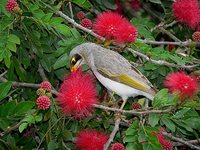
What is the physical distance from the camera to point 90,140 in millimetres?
3363

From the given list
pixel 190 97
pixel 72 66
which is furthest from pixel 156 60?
pixel 190 97

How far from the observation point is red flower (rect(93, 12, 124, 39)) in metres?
3.79

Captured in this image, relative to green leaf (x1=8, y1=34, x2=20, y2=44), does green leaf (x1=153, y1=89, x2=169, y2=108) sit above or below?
below

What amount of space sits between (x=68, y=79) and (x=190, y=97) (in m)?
0.73

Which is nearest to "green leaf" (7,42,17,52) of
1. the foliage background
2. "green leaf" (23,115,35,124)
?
the foliage background

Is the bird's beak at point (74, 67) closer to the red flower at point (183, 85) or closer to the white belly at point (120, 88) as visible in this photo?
the white belly at point (120, 88)

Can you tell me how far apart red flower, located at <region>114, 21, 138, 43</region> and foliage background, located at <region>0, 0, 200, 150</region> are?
171mm

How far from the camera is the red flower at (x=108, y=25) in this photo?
149 inches

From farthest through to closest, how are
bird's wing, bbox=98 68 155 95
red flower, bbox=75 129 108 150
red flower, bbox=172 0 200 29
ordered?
red flower, bbox=172 0 200 29 < bird's wing, bbox=98 68 155 95 < red flower, bbox=75 129 108 150

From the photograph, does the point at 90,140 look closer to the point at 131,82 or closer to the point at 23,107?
the point at 23,107

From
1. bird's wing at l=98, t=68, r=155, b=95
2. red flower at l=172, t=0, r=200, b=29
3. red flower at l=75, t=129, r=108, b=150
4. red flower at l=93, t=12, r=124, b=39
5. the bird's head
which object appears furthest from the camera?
red flower at l=172, t=0, r=200, b=29

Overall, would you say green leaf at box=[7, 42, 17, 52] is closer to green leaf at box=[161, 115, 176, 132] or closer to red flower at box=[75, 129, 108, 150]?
red flower at box=[75, 129, 108, 150]

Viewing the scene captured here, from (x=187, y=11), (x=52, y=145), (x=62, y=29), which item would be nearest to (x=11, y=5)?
(x=62, y=29)

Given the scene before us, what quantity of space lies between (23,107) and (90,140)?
1.41 ft
